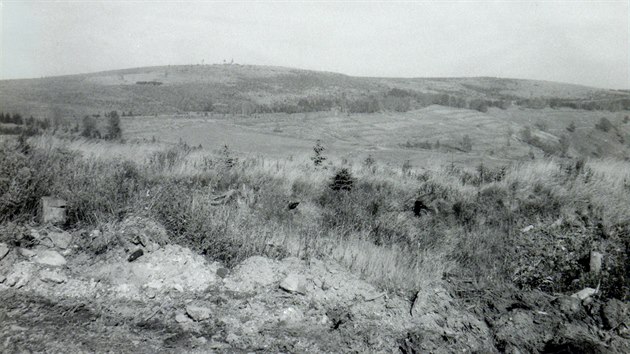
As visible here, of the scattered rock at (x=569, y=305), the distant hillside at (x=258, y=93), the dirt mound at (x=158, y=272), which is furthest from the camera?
the distant hillside at (x=258, y=93)

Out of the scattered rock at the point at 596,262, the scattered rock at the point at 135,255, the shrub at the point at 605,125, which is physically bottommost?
the scattered rock at the point at 596,262

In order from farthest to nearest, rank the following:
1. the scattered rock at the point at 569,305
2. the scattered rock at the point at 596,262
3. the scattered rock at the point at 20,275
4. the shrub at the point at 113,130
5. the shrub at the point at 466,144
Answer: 1. the shrub at the point at 466,144
2. the shrub at the point at 113,130
3. the scattered rock at the point at 596,262
4. the scattered rock at the point at 569,305
5. the scattered rock at the point at 20,275

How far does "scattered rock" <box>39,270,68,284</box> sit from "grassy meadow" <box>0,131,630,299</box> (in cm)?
42

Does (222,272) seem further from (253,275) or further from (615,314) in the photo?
(615,314)

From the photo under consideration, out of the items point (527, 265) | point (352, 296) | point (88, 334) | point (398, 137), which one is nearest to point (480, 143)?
point (398, 137)

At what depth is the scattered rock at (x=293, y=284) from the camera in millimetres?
3729

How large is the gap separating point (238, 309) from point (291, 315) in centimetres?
47

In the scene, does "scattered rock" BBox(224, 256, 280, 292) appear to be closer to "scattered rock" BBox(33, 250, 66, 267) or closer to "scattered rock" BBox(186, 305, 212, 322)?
"scattered rock" BBox(186, 305, 212, 322)

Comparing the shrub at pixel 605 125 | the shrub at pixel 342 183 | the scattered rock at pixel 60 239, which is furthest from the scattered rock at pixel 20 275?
the shrub at pixel 605 125

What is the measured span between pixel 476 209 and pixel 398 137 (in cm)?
1582

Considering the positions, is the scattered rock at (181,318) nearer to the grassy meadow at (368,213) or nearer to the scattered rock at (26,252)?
the grassy meadow at (368,213)

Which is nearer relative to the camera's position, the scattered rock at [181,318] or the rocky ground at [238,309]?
the rocky ground at [238,309]

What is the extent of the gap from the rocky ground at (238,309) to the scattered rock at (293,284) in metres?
0.01

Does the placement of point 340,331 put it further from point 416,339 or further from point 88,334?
point 88,334
